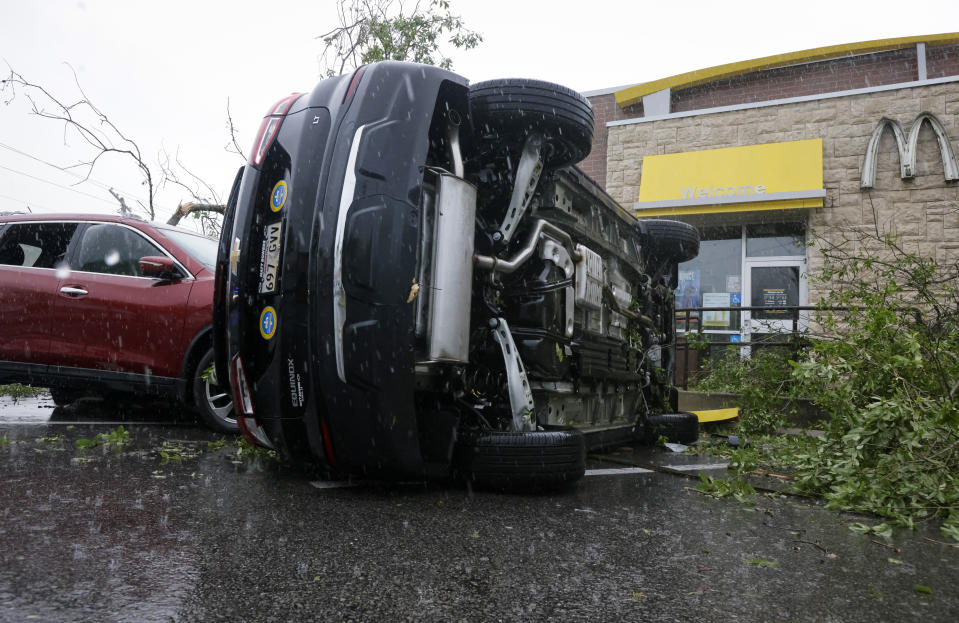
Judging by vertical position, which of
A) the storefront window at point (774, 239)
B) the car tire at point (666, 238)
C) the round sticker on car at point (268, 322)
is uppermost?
the storefront window at point (774, 239)

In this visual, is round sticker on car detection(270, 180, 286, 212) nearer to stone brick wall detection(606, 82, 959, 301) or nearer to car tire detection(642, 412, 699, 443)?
car tire detection(642, 412, 699, 443)

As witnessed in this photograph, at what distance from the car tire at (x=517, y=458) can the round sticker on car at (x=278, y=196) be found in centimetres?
140

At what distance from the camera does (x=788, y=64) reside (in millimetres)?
14336

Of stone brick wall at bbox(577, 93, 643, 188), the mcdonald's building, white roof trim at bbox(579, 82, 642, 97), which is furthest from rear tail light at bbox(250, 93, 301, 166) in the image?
white roof trim at bbox(579, 82, 642, 97)

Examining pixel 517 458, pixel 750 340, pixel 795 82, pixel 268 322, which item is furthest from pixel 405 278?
pixel 795 82

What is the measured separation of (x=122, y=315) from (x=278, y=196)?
8.71 feet

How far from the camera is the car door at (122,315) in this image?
5.14 metres

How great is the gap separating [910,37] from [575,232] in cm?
1299

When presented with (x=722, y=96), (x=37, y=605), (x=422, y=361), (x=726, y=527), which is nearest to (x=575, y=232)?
(x=422, y=361)

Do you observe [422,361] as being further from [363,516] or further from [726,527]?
[726,527]

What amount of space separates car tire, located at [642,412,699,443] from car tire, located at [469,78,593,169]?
2.90 metres

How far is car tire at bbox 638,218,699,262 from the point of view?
5914 mm

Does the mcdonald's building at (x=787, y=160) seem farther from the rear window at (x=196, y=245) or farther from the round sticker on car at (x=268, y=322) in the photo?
the round sticker on car at (x=268, y=322)

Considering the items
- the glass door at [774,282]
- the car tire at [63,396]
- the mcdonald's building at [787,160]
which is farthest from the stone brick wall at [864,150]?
the car tire at [63,396]
